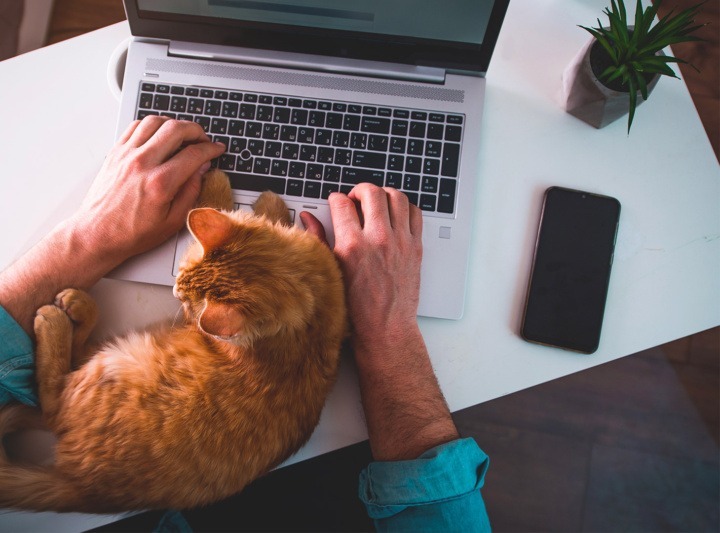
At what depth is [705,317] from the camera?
2.86 feet

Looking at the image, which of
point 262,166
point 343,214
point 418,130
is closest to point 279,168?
point 262,166

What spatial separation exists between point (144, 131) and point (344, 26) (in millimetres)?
359

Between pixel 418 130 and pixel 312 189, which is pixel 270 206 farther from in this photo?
pixel 418 130

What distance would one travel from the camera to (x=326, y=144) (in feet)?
2.81

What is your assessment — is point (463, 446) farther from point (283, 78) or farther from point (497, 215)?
point (283, 78)

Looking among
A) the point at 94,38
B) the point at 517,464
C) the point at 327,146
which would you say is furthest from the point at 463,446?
the point at 94,38

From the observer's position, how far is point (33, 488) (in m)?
0.74

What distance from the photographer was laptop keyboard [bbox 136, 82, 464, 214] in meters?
0.85

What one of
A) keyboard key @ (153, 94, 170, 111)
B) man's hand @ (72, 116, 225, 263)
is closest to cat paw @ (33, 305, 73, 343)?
man's hand @ (72, 116, 225, 263)

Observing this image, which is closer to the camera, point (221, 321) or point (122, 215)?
point (221, 321)

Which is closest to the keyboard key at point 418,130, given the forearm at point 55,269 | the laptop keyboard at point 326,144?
the laptop keyboard at point 326,144

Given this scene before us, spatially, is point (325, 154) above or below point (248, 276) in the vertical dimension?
above

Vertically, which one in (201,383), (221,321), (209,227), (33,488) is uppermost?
(209,227)

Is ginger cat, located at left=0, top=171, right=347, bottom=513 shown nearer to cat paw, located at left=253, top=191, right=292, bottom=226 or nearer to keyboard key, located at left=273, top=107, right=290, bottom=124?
cat paw, located at left=253, top=191, right=292, bottom=226
